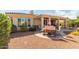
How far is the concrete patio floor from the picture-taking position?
7.42 metres

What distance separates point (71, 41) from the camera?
745 cm

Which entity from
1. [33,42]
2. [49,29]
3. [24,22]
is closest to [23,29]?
[24,22]

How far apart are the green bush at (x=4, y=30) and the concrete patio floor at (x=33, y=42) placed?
0.34 feet

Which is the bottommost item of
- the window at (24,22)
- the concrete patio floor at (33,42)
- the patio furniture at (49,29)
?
the concrete patio floor at (33,42)

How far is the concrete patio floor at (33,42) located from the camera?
24.3 feet

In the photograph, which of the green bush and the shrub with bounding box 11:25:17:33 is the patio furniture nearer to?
the shrub with bounding box 11:25:17:33

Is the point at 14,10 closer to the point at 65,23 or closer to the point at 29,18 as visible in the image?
the point at 29,18

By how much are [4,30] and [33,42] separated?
628mm

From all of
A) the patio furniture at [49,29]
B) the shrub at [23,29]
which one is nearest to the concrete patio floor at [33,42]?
the shrub at [23,29]

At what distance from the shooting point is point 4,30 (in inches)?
293

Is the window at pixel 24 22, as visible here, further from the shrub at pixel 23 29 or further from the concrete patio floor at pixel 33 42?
the concrete patio floor at pixel 33 42

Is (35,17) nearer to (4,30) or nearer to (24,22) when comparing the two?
(24,22)
